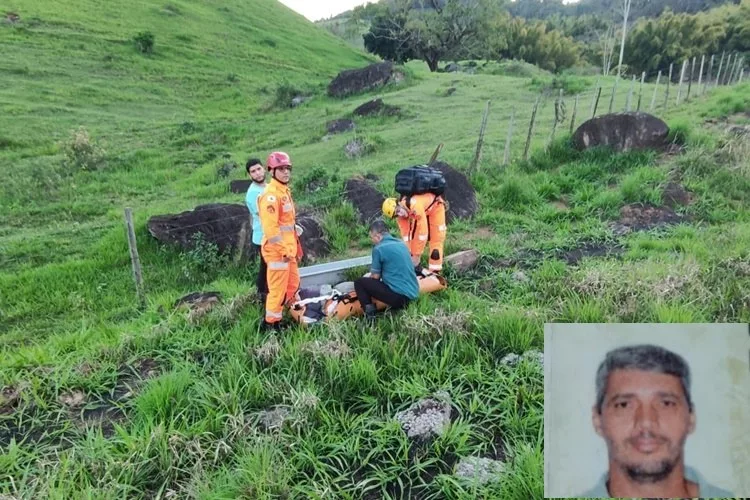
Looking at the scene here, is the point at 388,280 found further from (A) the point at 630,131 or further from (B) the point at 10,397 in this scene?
(A) the point at 630,131

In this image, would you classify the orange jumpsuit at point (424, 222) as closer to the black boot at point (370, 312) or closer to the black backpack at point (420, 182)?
the black backpack at point (420, 182)

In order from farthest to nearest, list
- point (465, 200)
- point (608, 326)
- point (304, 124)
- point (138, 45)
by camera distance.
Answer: point (138, 45), point (304, 124), point (465, 200), point (608, 326)

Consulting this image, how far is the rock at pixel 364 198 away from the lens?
8742mm

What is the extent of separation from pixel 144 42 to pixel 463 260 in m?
27.5

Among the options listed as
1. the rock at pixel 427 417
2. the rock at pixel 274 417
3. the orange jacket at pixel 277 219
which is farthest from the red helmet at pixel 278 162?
the rock at pixel 427 417

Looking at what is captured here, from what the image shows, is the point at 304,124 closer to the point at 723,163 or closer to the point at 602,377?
the point at 723,163

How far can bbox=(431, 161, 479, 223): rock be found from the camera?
8.62m

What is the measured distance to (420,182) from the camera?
6.39 m

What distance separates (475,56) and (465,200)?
3648 cm

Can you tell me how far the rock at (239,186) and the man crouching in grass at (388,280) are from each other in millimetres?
6989

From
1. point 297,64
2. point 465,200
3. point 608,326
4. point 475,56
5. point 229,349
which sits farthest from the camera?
point 475,56

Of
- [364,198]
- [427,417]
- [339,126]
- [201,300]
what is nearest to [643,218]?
[364,198]

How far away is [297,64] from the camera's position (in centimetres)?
3309

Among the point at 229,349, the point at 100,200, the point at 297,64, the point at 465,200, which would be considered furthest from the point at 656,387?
the point at 297,64
